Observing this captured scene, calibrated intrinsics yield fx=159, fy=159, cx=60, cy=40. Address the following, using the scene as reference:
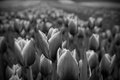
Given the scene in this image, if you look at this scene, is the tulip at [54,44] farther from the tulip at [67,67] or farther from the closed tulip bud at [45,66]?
the tulip at [67,67]

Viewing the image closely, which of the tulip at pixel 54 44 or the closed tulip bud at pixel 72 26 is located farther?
the closed tulip bud at pixel 72 26

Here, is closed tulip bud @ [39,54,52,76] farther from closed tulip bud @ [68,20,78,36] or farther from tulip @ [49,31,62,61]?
closed tulip bud @ [68,20,78,36]

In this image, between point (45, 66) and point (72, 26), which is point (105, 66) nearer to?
point (45, 66)

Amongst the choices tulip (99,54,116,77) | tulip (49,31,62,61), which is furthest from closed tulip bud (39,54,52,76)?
tulip (99,54,116,77)

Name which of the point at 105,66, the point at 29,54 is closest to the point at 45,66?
the point at 29,54

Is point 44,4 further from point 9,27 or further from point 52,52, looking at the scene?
point 52,52

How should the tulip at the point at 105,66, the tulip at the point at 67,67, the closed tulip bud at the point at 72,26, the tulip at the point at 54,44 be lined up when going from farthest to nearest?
the closed tulip bud at the point at 72,26
the tulip at the point at 105,66
the tulip at the point at 54,44
the tulip at the point at 67,67

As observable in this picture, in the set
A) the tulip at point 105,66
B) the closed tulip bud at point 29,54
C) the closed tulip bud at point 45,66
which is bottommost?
the tulip at point 105,66

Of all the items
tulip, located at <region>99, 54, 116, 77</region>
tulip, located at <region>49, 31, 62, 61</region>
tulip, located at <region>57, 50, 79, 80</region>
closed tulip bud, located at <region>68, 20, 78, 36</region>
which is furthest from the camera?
closed tulip bud, located at <region>68, 20, 78, 36</region>

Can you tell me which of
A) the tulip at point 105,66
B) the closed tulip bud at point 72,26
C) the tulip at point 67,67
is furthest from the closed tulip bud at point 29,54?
the closed tulip bud at point 72,26
